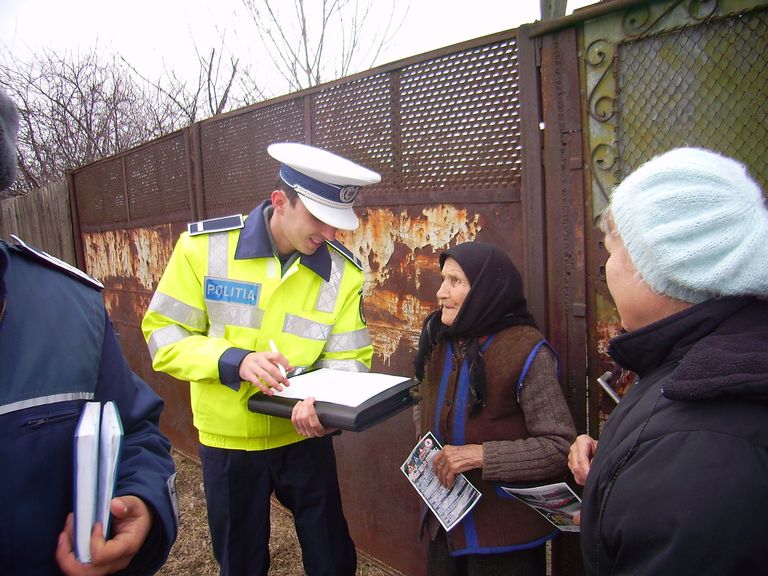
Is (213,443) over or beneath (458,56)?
beneath

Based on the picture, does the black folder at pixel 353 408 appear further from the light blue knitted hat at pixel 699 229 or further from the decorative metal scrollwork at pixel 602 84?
the decorative metal scrollwork at pixel 602 84

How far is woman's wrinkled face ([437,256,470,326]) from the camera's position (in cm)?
196

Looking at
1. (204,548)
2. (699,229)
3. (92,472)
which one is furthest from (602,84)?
(204,548)

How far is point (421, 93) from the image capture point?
2.47 m

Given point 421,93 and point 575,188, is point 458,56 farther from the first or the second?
point 575,188

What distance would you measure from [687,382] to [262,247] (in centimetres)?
162

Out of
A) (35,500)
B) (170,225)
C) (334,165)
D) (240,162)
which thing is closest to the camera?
(35,500)

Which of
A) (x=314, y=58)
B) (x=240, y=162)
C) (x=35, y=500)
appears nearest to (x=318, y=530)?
(x=35, y=500)

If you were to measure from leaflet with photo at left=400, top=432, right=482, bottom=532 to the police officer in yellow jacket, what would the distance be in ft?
1.46

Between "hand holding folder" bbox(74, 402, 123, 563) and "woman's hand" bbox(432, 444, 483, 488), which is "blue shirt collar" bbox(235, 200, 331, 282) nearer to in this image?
"woman's hand" bbox(432, 444, 483, 488)

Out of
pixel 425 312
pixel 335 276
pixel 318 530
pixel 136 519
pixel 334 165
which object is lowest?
pixel 318 530

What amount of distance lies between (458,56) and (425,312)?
1168mm

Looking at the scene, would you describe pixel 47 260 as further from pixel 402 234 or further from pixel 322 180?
pixel 402 234

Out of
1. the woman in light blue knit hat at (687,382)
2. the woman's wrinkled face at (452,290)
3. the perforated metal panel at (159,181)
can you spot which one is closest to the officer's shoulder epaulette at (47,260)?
the woman's wrinkled face at (452,290)
